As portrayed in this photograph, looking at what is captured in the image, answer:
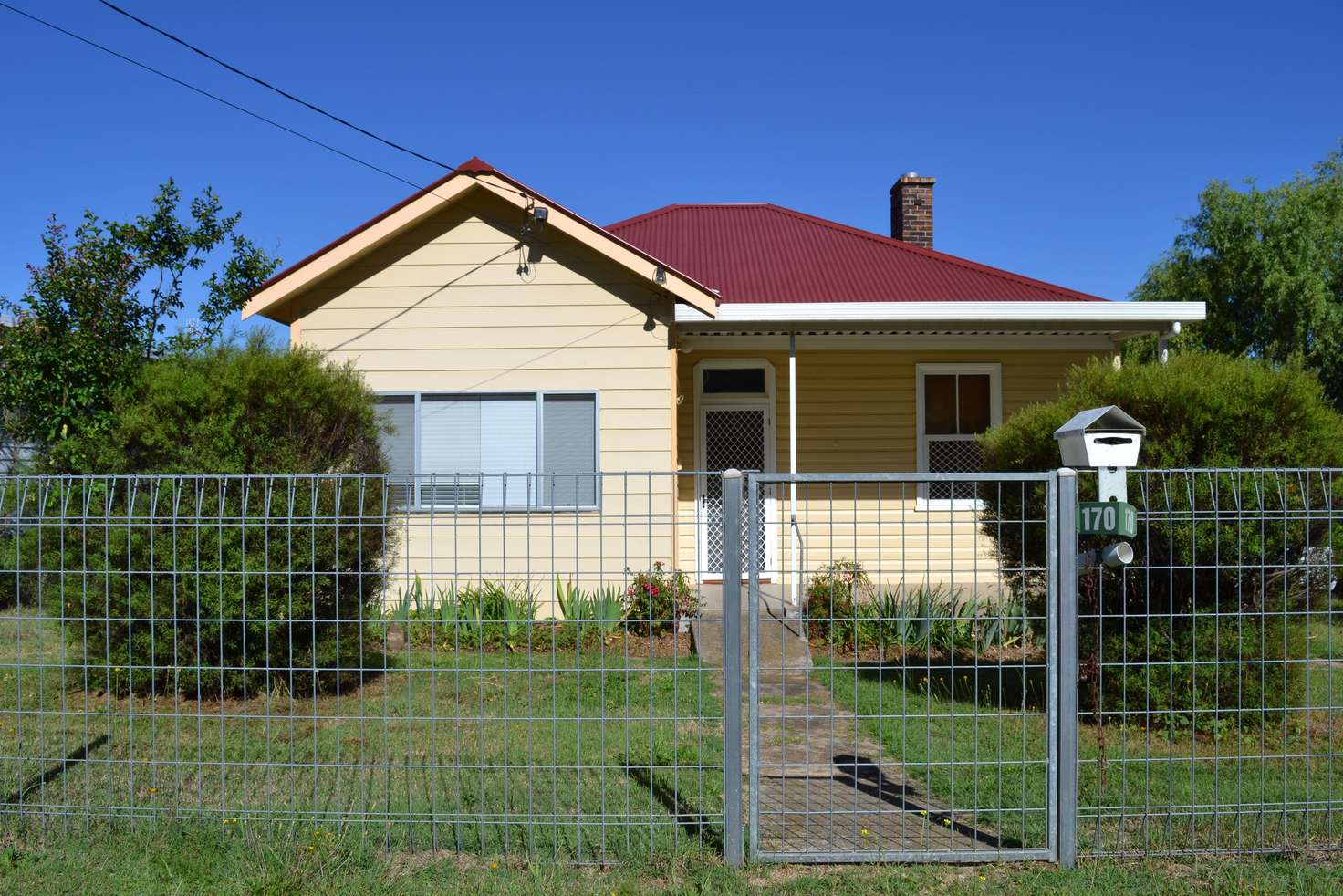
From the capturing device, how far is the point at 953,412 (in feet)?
40.9

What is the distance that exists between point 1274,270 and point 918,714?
22103 millimetres

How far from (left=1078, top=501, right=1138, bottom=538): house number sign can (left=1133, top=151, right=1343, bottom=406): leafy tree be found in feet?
64.8

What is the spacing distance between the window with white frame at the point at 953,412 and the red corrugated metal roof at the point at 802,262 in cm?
97

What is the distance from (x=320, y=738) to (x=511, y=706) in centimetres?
122

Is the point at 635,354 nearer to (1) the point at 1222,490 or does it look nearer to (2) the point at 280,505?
(2) the point at 280,505

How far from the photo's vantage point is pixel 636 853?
14.2ft

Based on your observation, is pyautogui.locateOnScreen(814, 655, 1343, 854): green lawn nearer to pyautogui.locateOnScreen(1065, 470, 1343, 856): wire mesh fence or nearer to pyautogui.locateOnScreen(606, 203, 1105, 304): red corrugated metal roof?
pyautogui.locateOnScreen(1065, 470, 1343, 856): wire mesh fence

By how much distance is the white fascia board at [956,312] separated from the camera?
10.6 metres

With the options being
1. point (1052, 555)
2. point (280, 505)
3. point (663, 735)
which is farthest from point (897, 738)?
point (280, 505)

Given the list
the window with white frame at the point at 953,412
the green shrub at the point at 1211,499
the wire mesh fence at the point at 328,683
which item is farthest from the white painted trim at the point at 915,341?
the green shrub at the point at 1211,499

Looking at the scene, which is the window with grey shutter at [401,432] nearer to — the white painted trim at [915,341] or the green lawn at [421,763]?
the green lawn at [421,763]

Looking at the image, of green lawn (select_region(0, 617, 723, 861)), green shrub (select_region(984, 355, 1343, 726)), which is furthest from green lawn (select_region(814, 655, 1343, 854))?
green lawn (select_region(0, 617, 723, 861))

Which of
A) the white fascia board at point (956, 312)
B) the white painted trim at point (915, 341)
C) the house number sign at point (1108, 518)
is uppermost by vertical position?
the white fascia board at point (956, 312)

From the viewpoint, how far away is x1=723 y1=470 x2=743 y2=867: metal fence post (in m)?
4.20
